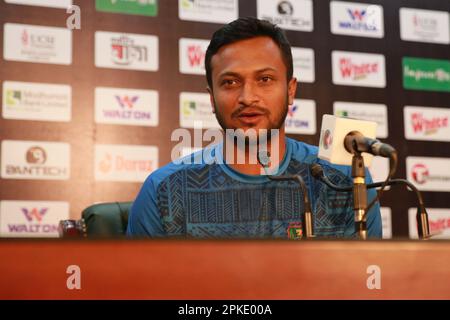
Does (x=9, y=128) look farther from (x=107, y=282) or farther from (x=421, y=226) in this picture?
(x=107, y=282)

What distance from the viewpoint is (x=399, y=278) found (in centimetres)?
71

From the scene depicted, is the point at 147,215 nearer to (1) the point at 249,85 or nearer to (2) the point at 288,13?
(1) the point at 249,85

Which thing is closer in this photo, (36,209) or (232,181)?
(232,181)

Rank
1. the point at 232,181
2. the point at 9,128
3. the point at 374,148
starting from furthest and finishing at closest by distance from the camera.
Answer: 1. the point at 9,128
2. the point at 232,181
3. the point at 374,148

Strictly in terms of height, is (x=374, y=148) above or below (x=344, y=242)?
above

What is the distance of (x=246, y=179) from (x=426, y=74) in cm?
227

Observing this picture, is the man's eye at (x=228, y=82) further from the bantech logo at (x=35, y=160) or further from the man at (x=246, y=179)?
the bantech logo at (x=35, y=160)

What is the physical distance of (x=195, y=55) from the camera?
3301 mm

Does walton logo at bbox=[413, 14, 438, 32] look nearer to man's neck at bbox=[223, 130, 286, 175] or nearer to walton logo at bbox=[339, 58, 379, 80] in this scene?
walton logo at bbox=[339, 58, 379, 80]

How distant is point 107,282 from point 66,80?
2545 millimetres

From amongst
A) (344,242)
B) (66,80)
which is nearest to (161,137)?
(66,80)

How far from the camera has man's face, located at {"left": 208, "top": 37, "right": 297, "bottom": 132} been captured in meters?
1.86

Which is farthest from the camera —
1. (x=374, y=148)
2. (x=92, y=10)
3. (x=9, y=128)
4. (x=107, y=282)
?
(x=92, y=10)
